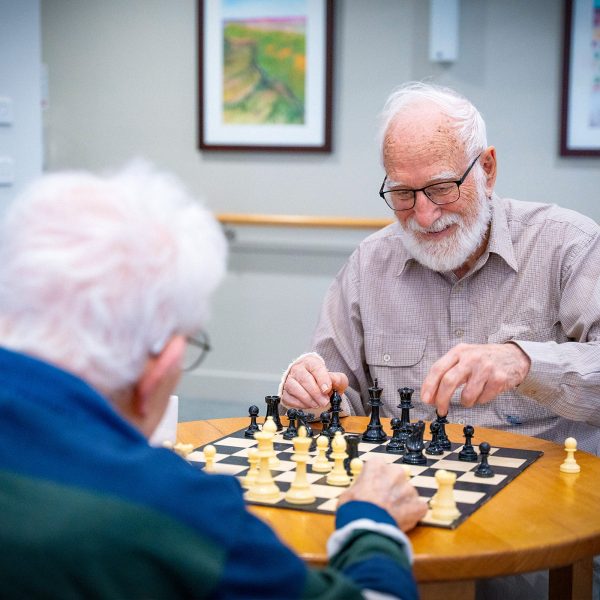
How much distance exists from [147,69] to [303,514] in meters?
4.78

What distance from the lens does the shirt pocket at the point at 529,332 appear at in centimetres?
269

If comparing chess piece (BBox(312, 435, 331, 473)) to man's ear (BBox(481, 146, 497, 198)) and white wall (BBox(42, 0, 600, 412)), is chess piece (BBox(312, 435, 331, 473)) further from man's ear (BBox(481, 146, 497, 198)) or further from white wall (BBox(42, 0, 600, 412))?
white wall (BBox(42, 0, 600, 412))

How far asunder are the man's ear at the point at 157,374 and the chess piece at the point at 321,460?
33.1 inches

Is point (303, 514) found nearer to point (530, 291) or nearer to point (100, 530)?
point (100, 530)

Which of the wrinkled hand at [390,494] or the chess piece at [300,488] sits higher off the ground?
→ the wrinkled hand at [390,494]

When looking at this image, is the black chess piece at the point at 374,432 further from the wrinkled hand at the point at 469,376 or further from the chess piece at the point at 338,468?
the chess piece at the point at 338,468

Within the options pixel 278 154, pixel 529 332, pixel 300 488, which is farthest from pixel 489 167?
pixel 278 154

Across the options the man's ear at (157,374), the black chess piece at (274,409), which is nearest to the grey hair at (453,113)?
the black chess piece at (274,409)

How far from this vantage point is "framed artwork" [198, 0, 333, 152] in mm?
5660

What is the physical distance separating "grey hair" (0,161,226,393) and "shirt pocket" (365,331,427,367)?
1.60m

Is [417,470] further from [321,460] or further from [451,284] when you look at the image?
[451,284]

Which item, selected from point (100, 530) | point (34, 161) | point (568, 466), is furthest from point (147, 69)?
point (100, 530)

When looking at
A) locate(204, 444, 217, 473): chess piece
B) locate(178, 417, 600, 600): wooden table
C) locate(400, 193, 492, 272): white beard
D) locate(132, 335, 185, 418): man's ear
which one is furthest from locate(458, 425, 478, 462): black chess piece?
locate(132, 335, 185, 418): man's ear

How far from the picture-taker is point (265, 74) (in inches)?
229
